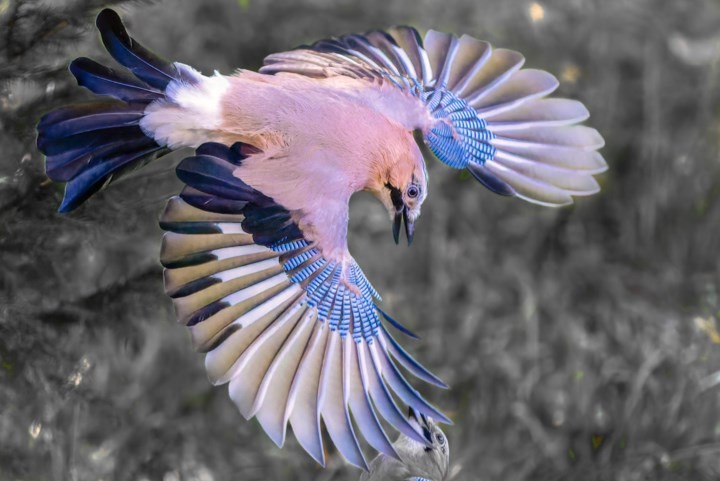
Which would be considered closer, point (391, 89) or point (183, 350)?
point (391, 89)

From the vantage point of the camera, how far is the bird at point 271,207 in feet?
4.32

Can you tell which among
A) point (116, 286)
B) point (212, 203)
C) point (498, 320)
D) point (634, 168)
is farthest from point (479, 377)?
point (212, 203)

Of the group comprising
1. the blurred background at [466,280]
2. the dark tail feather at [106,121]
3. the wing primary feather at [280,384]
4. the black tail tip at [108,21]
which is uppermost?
the black tail tip at [108,21]

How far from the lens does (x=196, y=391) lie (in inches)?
96.3

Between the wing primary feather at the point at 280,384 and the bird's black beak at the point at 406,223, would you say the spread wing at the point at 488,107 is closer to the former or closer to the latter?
the bird's black beak at the point at 406,223

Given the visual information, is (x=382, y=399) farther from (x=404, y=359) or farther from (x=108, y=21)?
(x=108, y=21)

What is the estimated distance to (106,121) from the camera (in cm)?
133

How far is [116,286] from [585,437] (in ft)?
3.88

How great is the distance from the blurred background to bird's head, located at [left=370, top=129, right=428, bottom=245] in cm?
44

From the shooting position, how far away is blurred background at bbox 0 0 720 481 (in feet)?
5.39

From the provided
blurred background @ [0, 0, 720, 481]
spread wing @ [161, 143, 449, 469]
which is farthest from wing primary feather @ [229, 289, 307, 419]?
blurred background @ [0, 0, 720, 481]

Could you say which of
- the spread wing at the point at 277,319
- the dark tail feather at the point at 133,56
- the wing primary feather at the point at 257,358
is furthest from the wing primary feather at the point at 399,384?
the dark tail feather at the point at 133,56

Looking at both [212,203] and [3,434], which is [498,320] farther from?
[212,203]

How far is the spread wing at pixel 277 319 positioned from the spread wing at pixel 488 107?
293 millimetres
